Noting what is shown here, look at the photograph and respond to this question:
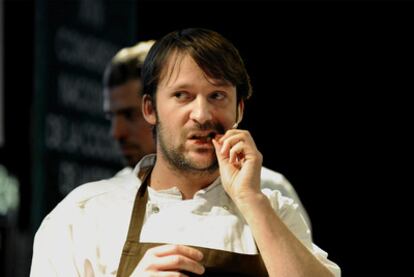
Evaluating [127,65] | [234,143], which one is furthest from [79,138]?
[234,143]

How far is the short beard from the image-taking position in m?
2.34

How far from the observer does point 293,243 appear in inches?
86.0

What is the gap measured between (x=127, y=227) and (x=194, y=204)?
0.19 metres

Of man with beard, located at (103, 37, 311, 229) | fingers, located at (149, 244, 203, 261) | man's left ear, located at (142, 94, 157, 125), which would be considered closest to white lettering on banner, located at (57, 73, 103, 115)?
man with beard, located at (103, 37, 311, 229)

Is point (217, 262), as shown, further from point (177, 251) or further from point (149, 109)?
point (149, 109)

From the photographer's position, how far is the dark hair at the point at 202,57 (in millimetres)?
2332

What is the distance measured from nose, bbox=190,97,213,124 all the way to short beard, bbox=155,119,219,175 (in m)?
0.10

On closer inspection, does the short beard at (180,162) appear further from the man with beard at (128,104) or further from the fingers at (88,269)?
the man with beard at (128,104)

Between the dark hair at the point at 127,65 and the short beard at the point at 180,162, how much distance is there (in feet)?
4.60

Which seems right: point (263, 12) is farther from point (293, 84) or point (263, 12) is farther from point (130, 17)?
point (130, 17)

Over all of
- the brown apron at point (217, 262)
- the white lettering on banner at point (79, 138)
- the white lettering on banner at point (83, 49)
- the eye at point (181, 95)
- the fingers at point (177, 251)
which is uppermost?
the white lettering on banner at point (83, 49)

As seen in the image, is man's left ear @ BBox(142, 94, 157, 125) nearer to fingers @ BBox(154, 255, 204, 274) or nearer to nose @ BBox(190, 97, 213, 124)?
nose @ BBox(190, 97, 213, 124)

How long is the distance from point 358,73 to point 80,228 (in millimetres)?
4119

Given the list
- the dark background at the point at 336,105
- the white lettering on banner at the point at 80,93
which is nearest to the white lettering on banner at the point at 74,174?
the white lettering on banner at the point at 80,93
